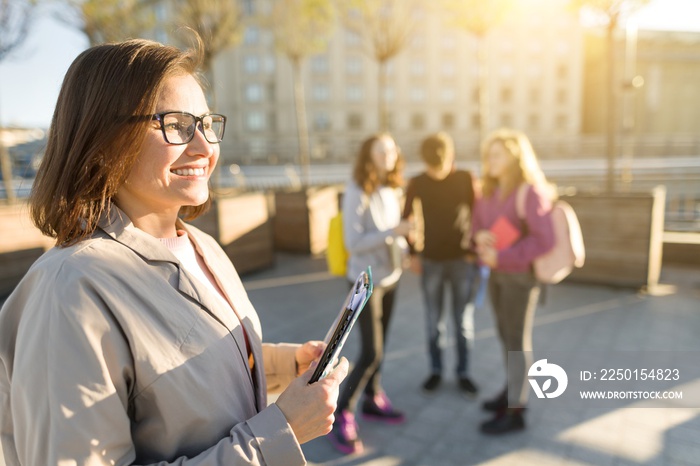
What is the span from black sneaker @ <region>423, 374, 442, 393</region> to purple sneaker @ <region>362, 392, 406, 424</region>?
45 centimetres

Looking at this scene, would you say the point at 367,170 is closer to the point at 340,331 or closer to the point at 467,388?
the point at 467,388


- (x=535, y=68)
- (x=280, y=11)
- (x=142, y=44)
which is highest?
(x=535, y=68)

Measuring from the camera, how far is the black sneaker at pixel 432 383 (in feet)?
13.2

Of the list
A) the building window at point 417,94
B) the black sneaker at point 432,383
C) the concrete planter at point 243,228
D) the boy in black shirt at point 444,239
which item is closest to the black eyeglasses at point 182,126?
the boy in black shirt at point 444,239

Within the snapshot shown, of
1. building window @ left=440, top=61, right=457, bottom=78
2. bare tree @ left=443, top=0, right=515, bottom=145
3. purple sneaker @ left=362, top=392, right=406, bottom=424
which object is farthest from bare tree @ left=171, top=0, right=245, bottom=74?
building window @ left=440, top=61, right=457, bottom=78

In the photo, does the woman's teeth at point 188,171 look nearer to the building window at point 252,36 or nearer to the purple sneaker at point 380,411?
the purple sneaker at point 380,411

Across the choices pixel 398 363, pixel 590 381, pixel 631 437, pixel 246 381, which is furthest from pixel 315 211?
pixel 246 381

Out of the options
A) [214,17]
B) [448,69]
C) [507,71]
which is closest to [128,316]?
[214,17]

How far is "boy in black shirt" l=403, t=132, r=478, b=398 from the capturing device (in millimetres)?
3877

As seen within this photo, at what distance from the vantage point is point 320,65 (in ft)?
158

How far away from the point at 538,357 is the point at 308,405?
395cm

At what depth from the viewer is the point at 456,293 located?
396 centimetres

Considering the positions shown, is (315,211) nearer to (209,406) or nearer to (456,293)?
(456,293)

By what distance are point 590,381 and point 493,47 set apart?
5342 centimetres
